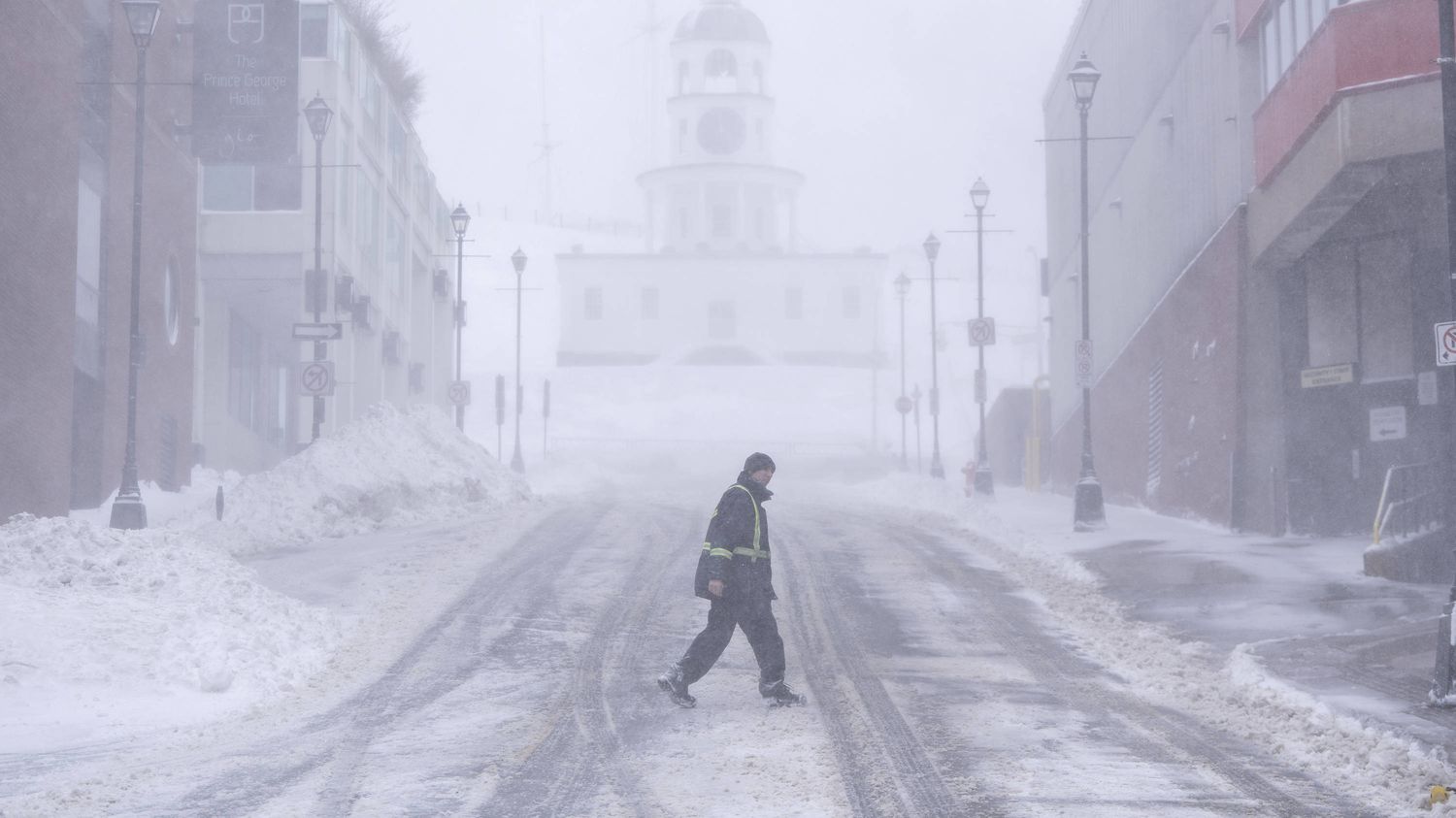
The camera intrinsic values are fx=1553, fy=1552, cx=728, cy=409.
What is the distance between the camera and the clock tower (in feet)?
295

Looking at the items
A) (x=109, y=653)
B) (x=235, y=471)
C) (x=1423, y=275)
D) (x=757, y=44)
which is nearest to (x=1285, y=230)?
(x=1423, y=275)

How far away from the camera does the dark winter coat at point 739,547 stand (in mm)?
10969

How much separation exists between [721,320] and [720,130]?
12715mm

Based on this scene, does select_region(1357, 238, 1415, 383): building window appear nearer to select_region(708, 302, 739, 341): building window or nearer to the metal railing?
the metal railing

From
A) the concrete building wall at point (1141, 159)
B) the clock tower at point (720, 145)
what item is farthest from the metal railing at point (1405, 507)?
the clock tower at point (720, 145)

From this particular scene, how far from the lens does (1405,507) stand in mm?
18422

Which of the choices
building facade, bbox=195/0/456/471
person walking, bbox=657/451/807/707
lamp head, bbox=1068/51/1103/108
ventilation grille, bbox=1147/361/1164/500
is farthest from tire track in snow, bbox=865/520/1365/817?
building facade, bbox=195/0/456/471

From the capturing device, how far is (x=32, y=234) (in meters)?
21.6

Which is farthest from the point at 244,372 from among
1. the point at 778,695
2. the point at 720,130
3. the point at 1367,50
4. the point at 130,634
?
the point at 720,130

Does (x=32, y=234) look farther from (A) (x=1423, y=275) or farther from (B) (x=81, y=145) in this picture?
(A) (x=1423, y=275)

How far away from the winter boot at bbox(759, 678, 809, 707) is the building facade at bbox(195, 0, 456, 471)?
65.7 feet

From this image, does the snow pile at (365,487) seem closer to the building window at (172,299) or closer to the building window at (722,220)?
the building window at (172,299)

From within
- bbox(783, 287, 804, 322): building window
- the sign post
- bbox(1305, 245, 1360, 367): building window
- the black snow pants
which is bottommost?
the black snow pants

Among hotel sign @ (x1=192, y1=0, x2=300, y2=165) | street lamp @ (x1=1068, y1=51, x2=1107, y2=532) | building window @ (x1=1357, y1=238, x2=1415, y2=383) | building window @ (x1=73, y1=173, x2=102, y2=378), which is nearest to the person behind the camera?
building window @ (x1=1357, y1=238, x2=1415, y2=383)
